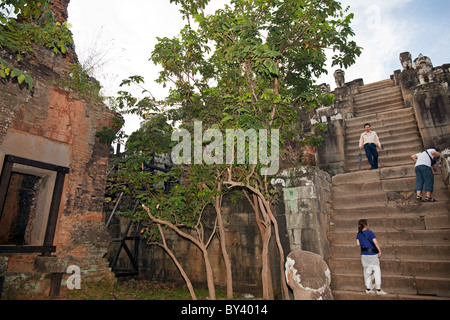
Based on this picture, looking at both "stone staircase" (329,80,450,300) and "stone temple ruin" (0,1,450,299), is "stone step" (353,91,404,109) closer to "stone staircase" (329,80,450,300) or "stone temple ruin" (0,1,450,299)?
"stone temple ruin" (0,1,450,299)

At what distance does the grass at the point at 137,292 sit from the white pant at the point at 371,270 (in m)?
3.71

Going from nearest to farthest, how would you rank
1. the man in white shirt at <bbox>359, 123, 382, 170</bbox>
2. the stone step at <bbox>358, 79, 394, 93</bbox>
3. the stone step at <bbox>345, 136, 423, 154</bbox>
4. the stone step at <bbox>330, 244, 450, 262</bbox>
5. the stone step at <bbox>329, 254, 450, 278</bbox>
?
the stone step at <bbox>329, 254, 450, 278</bbox>, the stone step at <bbox>330, 244, 450, 262</bbox>, the man in white shirt at <bbox>359, 123, 382, 170</bbox>, the stone step at <bbox>345, 136, 423, 154</bbox>, the stone step at <bbox>358, 79, 394, 93</bbox>

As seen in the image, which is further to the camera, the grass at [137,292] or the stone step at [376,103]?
the stone step at [376,103]

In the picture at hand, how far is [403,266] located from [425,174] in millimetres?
2322

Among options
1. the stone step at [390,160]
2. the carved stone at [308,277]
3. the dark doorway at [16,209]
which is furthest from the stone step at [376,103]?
the dark doorway at [16,209]

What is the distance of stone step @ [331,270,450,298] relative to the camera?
446 cm

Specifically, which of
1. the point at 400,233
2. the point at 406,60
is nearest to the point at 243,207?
the point at 400,233

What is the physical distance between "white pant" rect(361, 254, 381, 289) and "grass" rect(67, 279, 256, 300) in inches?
146

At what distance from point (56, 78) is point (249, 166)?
21.3ft

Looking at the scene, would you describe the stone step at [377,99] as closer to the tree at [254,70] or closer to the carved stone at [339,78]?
the carved stone at [339,78]

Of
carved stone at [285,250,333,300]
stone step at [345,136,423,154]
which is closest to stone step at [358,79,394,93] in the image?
stone step at [345,136,423,154]

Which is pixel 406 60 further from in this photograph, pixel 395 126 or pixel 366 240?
pixel 366 240

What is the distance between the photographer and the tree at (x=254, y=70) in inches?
221

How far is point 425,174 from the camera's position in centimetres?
592
